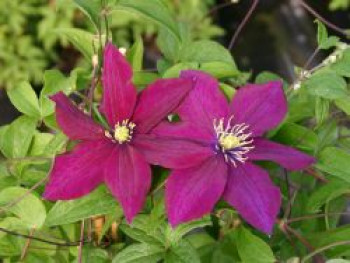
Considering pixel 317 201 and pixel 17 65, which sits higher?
pixel 317 201

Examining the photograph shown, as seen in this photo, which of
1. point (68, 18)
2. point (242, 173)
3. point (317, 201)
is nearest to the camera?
point (242, 173)

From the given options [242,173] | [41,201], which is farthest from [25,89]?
[242,173]

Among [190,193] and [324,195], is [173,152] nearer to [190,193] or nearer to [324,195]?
[190,193]

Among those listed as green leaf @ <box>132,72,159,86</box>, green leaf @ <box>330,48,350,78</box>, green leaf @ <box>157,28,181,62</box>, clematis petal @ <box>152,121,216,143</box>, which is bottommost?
clematis petal @ <box>152,121,216,143</box>

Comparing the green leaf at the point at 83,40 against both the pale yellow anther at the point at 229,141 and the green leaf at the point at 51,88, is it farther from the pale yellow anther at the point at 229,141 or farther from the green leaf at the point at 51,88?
the pale yellow anther at the point at 229,141

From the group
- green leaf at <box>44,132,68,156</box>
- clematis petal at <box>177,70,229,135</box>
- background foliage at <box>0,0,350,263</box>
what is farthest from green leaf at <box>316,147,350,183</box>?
green leaf at <box>44,132,68,156</box>

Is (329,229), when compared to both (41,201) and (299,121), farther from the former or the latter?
(41,201)

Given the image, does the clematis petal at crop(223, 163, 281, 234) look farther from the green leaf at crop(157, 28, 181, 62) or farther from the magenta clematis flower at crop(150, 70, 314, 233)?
the green leaf at crop(157, 28, 181, 62)

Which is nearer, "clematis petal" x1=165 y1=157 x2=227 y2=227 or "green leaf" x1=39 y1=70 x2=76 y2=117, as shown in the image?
"clematis petal" x1=165 y1=157 x2=227 y2=227
